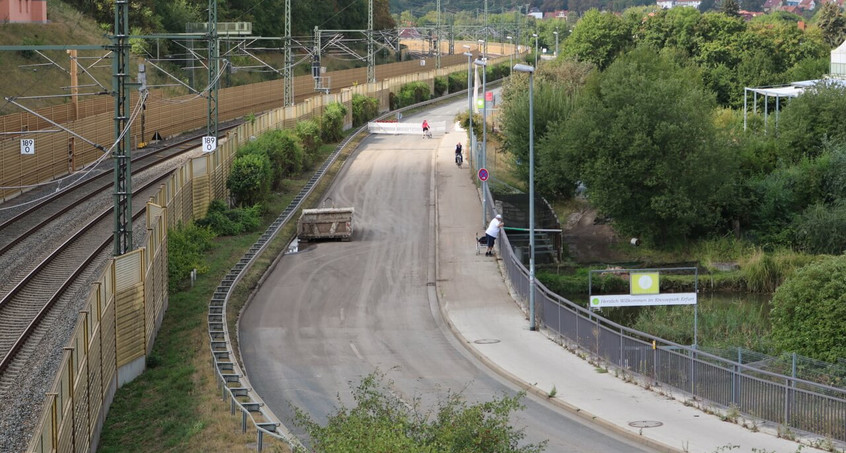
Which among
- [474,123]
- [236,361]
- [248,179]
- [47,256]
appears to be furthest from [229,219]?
[474,123]

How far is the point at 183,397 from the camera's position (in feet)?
74.9

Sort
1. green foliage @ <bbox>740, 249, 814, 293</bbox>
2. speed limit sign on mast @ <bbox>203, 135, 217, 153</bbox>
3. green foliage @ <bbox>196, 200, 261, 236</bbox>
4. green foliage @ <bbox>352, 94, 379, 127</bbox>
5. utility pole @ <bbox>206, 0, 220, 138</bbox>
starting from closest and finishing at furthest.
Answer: green foliage @ <bbox>196, 200, 261, 236</bbox>, speed limit sign on mast @ <bbox>203, 135, 217, 153</bbox>, utility pole @ <bbox>206, 0, 220, 138</bbox>, green foliage @ <bbox>740, 249, 814, 293</bbox>, green foliage @ <bbox>352, 94, 379, 127</bbox>

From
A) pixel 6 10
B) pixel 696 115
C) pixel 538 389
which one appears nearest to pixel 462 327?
pixel 538 389

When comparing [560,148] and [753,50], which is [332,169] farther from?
[753,50]

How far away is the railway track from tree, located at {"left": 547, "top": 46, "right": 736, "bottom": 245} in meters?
19.1

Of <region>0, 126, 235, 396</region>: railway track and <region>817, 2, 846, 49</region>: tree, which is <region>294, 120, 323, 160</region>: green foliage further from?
<region>817, 2, 846, 49</region>: tree

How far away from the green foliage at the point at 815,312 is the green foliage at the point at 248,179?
24471mm

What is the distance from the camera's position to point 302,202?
49.1 m

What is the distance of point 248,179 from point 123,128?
18.6 meters

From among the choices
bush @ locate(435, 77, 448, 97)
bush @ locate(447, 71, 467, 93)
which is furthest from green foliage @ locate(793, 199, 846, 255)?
bush @ locate(447, 71, 467, 93)

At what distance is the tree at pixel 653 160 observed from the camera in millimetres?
47875

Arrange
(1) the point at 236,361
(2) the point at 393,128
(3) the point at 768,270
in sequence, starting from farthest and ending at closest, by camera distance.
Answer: (2) the point at 393,128 < (3) the point at 768,270 < (1) the point at 236,361

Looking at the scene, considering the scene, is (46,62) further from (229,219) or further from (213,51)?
(229,219)

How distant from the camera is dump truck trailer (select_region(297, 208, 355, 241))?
140 ft
